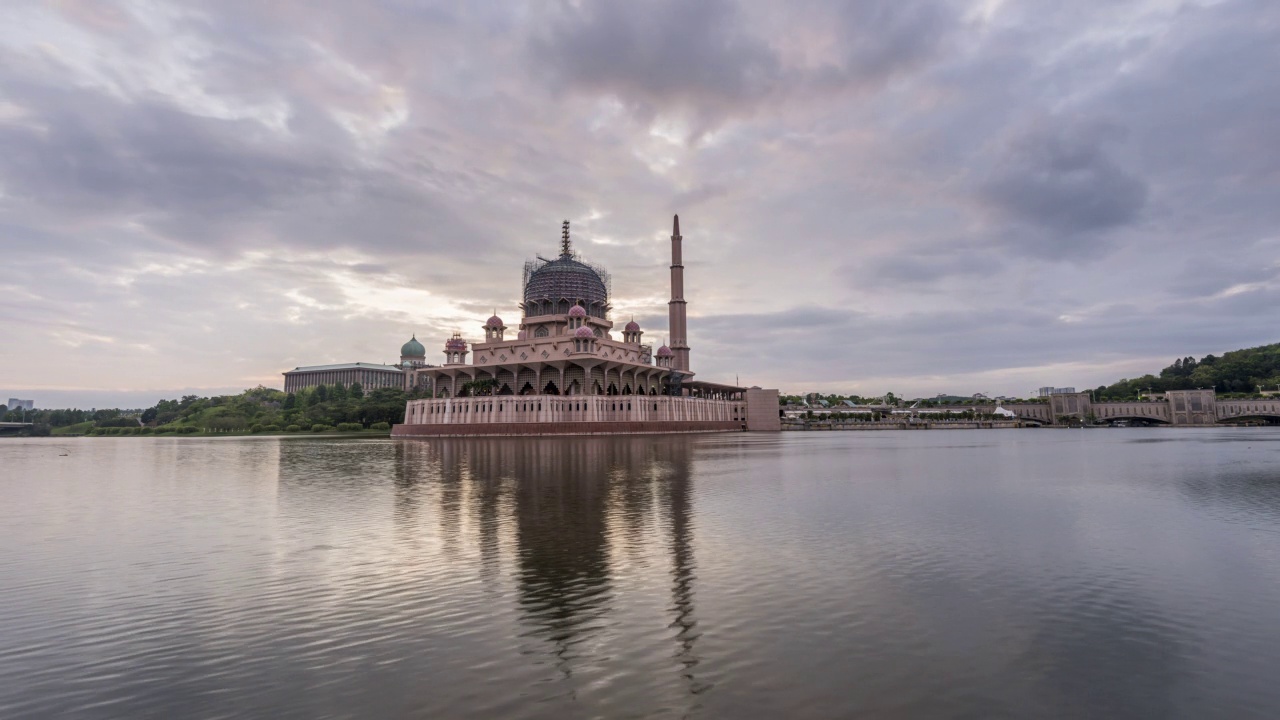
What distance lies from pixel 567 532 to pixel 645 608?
6.99m

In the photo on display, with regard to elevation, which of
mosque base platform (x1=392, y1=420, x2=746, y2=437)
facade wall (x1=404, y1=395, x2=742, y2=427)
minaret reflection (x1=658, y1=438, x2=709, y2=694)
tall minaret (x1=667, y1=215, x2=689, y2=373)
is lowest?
minaret reflection (x1=658, y1=438, x2=709, y2=694)

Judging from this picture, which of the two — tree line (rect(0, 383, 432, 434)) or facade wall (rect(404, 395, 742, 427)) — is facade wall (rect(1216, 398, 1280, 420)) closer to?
facade wall (rect(404, 395, 742, 427))

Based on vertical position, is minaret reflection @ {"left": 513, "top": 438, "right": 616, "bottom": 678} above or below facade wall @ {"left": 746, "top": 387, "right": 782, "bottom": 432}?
below

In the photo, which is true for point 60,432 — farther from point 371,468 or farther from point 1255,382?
point 1255,382

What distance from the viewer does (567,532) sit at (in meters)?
17.4

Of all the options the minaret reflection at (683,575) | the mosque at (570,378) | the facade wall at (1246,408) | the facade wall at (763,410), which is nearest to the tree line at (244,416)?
the mosque at (570,378)

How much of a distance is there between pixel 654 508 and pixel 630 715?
581 inches

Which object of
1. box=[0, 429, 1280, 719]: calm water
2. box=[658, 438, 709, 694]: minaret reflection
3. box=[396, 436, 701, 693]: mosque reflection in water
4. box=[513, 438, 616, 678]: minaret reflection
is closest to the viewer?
box=[0, 429, 1280, 719]: calm water

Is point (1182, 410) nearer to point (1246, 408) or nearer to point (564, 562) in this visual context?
point (1246, 408)

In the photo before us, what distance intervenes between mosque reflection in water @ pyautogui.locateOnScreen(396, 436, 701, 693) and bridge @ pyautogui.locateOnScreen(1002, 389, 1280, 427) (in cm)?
20890

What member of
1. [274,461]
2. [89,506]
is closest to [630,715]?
[89,506]

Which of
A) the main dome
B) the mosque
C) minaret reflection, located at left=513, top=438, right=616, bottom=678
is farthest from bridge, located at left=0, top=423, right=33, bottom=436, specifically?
minaret reflection, located at left=513, top=438, right=616, bottom=678

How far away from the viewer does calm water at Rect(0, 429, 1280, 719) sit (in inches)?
294

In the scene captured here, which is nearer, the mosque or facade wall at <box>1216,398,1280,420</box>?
the mosque
